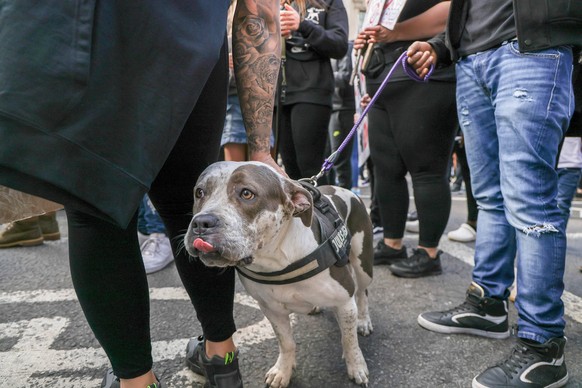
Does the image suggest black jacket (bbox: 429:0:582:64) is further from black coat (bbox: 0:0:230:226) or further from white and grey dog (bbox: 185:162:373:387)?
black coat (bbox: 0:0:230:226)

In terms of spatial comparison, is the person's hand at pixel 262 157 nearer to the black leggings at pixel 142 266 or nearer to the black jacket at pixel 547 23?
the black leggings at pixel 142 266

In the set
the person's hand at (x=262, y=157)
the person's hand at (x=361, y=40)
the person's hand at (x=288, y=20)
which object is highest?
the person's hand at (x=288, y=20)

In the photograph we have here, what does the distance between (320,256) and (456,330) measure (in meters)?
1.05

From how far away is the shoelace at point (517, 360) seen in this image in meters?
1.62

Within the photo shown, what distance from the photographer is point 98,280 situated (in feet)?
4.02

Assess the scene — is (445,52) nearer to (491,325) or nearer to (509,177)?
(509,177)

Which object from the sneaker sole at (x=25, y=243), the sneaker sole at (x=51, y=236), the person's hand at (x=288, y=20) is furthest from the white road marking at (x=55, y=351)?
the person's hand at (x=288, y=20)

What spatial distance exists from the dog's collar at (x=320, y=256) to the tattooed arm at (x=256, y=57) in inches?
16.6

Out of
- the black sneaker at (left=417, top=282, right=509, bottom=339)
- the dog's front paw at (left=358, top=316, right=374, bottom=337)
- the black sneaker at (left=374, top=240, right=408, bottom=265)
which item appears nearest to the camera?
the black sneaker at (left=417, top=282, right=509, bottom=339)

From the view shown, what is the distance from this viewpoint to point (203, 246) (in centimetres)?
127

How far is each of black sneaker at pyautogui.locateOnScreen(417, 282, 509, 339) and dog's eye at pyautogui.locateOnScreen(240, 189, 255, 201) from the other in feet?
4.44

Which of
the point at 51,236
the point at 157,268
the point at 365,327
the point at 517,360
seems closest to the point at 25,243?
the point at 51,236

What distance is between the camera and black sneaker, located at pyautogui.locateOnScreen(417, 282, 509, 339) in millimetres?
2039

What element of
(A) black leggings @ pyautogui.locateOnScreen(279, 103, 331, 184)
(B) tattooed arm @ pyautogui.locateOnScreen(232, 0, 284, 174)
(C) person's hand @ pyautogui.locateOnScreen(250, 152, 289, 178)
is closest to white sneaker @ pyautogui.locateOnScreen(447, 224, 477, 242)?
(A) black leggings @ pyautogui.locateOnScreen(279, 103, 331, 184)
